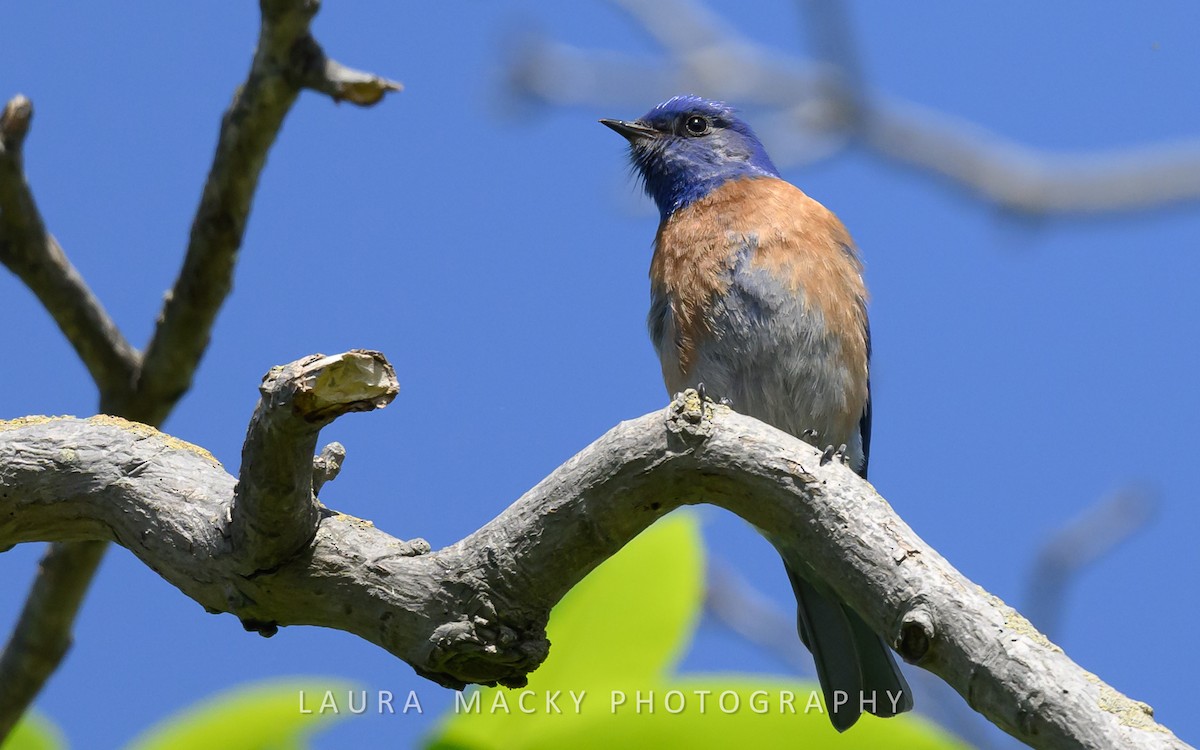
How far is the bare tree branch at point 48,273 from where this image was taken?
5.03 m

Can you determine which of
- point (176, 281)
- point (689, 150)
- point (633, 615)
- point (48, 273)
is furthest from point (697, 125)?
point (633, 615)

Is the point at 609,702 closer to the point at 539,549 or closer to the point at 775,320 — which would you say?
the point at 539,549

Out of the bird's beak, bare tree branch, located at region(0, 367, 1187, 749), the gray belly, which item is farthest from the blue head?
bare tree branch, located at region(0, 367, 1187, 749)

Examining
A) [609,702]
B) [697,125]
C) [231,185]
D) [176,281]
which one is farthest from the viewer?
[697,125]

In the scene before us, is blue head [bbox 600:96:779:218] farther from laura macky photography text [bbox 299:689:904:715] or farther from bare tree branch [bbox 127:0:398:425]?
laura macky photography text [bbox 299:689:904:715]

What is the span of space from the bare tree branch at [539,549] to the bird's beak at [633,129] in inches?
138

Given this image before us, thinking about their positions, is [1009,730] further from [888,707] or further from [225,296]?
[225,296]

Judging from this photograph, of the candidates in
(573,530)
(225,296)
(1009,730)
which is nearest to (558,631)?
(573,530)

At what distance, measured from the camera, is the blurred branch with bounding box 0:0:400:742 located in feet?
16.0

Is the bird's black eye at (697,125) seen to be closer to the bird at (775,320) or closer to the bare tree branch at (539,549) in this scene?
the bird at (775,320)

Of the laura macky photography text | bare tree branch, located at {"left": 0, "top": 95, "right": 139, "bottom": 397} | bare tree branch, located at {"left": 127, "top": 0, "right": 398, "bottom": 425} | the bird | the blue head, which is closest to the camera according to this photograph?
the laura macky photography text

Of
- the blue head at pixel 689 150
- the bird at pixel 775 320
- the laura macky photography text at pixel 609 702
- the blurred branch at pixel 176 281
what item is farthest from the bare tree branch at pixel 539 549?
the blue head at pixel 689 150

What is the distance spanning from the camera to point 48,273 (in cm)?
518

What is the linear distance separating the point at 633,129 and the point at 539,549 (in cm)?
380
